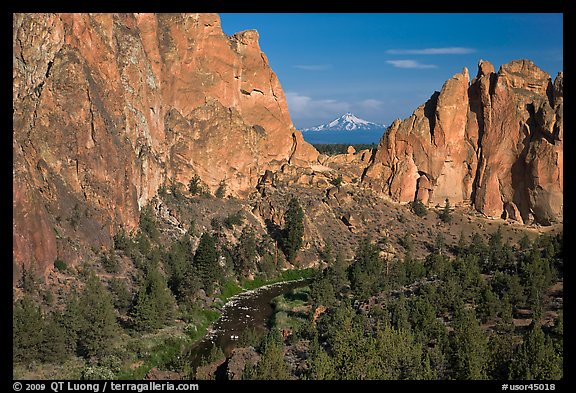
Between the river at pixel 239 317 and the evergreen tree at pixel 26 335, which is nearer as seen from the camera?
the evergreen tree at pixel 26 335

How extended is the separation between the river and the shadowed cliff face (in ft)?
43.6

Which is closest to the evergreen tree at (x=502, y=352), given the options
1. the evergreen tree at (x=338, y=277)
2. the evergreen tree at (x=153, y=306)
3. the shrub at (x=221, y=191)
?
the evergreen tree at (x=338, y=277)

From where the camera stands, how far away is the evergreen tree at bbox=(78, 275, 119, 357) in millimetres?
32469

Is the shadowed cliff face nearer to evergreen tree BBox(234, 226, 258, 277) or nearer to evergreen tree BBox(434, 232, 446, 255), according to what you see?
evergreen tree BBox(234, 226, 258, 277)

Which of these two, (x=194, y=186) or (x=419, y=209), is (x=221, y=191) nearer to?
(x=194, y=186)

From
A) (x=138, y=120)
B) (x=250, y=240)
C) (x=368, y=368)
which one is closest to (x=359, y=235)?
(x=250, y=240)

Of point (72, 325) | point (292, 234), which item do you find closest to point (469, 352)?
point (72, 325)

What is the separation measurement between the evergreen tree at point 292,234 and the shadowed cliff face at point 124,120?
1207 cm

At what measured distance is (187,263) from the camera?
53.0m

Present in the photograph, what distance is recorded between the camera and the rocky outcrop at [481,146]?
2859 inches

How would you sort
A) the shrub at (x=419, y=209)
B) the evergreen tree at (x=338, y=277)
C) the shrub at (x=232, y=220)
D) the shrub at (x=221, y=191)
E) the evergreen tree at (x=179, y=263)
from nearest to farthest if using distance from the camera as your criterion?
1. the evergreen tree at (x=179, y=263)
2. the evergreen tree at (x=338, y=277)
3. the shrub at (x=232, y=220)
4. the shrub at (x=221, y=191)
5. the shrub at (x=419, y=209)

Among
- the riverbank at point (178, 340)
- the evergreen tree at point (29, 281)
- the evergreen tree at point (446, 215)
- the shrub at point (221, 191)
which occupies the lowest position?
the riverbank at point (178, 340)

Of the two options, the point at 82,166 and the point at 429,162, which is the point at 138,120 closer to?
the point at 82,166

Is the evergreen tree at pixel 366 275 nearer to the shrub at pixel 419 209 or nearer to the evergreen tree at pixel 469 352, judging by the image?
the evergreen tree at pixel 469 352
